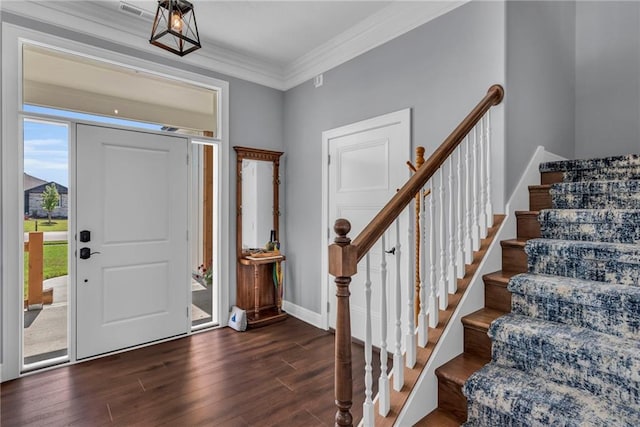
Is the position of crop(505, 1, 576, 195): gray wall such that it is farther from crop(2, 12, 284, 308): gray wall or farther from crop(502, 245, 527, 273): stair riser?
crop(2, 12, 284, 308): gray wall

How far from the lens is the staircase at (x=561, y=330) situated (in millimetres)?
1260

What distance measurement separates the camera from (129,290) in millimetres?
3141

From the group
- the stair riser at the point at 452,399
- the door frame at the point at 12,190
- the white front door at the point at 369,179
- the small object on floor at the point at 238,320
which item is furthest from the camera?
the small object on floor at the point at 238,320

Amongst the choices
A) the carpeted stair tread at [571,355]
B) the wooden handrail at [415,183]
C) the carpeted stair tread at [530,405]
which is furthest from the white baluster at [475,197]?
the carpeted stair tread at [530,405]

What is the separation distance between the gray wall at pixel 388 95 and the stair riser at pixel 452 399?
1767 mm

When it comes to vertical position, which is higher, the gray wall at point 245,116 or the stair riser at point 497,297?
the gray wall at point 245,116

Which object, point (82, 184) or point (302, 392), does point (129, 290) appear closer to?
point (82, 184)

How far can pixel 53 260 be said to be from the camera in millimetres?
3807

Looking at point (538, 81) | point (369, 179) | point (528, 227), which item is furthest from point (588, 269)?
point (369, 179)

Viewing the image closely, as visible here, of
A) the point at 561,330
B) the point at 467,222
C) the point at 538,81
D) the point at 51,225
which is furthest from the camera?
the point at 51,225

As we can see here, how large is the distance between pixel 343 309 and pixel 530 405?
80 centimetres

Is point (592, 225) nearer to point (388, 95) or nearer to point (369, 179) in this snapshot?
point (369, 179)

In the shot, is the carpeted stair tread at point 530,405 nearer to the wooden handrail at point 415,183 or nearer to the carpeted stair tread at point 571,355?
the carpeted stair tread at point 571,355

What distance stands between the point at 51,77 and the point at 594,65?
472 cm
